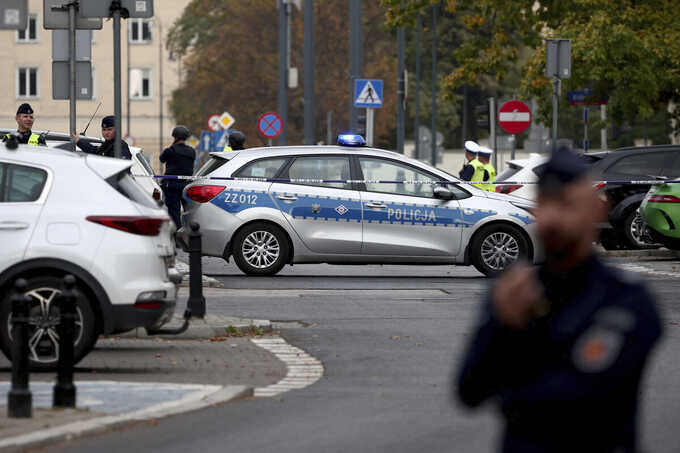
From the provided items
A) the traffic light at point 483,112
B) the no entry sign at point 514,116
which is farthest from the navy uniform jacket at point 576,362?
the traffic light at point 483,112

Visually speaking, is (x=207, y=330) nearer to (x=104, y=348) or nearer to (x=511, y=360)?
(x=104, y=348)

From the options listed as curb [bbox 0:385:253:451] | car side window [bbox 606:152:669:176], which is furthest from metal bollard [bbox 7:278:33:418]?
car side window [bbox 606:152:669:176]

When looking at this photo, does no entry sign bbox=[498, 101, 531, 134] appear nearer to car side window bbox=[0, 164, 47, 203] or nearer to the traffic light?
the traffic light

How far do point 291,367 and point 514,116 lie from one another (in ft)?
66.8

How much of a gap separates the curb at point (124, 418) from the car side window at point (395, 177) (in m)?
8.90

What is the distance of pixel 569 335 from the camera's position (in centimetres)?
343

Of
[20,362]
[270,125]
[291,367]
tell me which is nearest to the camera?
[20,362]

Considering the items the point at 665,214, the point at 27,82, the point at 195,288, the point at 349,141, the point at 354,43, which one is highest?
the point at 27,82

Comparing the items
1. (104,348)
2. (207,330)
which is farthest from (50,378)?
(207,330)

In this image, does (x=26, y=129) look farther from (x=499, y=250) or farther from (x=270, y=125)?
(x=270, y=125)

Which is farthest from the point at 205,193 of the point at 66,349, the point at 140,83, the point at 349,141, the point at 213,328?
the point at 140,83

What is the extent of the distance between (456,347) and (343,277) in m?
6.95

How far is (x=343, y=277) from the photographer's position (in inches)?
724

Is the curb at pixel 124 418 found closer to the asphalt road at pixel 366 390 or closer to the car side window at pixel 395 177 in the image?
the asphalt road at pixel 366 390
